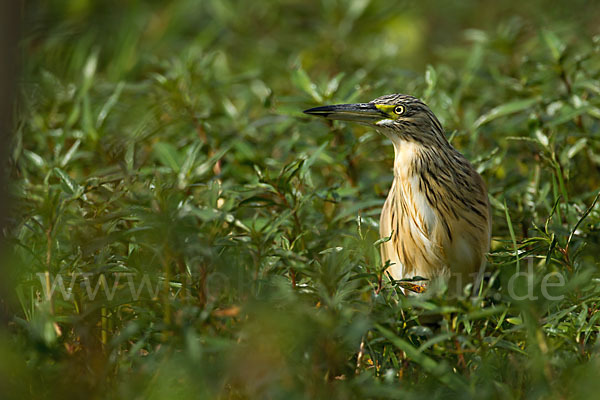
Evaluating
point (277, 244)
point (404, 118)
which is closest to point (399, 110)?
point (404, 118)

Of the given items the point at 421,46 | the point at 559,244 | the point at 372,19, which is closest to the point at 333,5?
the point at 372,19

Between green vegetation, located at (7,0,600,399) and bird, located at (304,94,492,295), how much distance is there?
0.40 ft

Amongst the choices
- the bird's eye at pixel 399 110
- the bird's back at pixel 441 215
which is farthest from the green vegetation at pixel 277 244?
the bird's eye at pixel 399 110

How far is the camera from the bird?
9.96ft

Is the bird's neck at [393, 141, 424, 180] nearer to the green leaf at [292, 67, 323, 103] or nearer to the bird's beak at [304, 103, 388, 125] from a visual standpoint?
the bird's beak at [304, 103, 388, 125]

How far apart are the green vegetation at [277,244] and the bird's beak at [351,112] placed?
0.19 meters

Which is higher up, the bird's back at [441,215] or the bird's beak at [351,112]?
the bird's beak at [351,112]

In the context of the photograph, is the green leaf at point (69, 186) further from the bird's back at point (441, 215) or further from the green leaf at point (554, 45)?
the green leaf at point (554, 45)

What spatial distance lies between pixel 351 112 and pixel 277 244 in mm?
689

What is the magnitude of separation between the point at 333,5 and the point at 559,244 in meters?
3.07

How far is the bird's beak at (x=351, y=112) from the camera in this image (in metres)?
3.03

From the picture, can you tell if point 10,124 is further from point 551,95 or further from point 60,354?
point 551,95

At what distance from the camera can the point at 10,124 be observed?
4.65ft

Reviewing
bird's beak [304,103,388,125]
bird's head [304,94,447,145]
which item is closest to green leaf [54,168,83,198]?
bird's beak [304,103,388,125]
